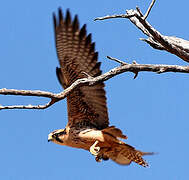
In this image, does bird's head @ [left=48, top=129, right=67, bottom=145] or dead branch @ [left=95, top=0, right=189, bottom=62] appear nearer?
dead branch @ [left=95, top=0, right=189, bottom=62]

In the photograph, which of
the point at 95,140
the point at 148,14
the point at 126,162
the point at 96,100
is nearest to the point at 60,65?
the point at 96,100

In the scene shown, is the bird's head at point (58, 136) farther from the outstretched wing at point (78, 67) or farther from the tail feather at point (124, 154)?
the tail feather at point (124, 154)

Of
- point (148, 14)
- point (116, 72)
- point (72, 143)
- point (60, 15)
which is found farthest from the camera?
point (72, 143)

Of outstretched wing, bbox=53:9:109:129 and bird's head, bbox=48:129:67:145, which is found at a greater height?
outstretched wing, bbox=53:9:109:129

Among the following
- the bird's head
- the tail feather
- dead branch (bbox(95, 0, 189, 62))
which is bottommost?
the tail feather

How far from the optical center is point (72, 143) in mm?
8602

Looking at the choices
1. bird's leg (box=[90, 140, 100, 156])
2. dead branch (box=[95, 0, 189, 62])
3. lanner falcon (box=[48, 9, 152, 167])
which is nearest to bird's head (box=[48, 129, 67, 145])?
lanner falcon (box=[48, 9, 152, 167])

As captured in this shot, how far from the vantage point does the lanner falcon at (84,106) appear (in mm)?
A: 8352

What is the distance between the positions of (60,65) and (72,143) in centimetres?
138

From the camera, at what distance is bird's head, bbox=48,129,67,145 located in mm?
8688

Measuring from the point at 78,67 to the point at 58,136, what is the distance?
4.22 feet

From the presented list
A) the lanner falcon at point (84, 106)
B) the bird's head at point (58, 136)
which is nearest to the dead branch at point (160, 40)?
the lanner falcon at point (84, 106)

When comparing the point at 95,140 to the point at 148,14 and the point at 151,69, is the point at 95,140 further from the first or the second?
the point at 148,14

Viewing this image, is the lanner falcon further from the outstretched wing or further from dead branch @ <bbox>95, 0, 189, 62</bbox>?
dead branch @ <bbox>95, 0, 189, 62</bbox>
